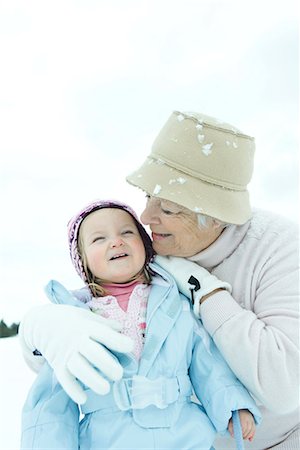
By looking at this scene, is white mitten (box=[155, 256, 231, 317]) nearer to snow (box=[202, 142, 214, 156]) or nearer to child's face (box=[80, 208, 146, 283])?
child's face (box=[80, 208, 146, 283])

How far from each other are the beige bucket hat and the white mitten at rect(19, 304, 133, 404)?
1.36 ft

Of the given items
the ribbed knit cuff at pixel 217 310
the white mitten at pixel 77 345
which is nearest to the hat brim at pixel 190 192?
the ribbed knit cuff at pixel 217 310

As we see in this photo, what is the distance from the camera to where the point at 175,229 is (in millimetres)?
1761

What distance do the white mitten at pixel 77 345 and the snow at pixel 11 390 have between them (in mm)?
1045

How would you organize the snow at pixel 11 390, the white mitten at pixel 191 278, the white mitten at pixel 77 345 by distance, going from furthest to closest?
the snow at pixel 11 390 < the white mitten at pixel 191 278 < the white mitten at pixel 77 345

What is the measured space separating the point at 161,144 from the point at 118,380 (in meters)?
0.68

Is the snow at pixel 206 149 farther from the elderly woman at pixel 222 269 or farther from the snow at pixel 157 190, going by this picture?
the snow at pixel 157 190

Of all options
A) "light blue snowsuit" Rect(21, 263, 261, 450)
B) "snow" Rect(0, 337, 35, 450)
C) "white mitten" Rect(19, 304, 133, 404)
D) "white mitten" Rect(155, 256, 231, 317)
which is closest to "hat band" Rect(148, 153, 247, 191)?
"white mitten" Rect(155, 256, 231, 317)

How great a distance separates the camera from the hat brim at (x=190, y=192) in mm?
1716

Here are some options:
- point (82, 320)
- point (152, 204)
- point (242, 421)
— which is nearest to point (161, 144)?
point (152, 204)

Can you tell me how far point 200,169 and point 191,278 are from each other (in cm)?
31

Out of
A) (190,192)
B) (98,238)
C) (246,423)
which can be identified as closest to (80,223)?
(98,238)

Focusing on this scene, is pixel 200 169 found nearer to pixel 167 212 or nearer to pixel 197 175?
pixel 197 175

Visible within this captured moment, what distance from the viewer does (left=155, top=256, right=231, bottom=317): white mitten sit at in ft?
5.51
